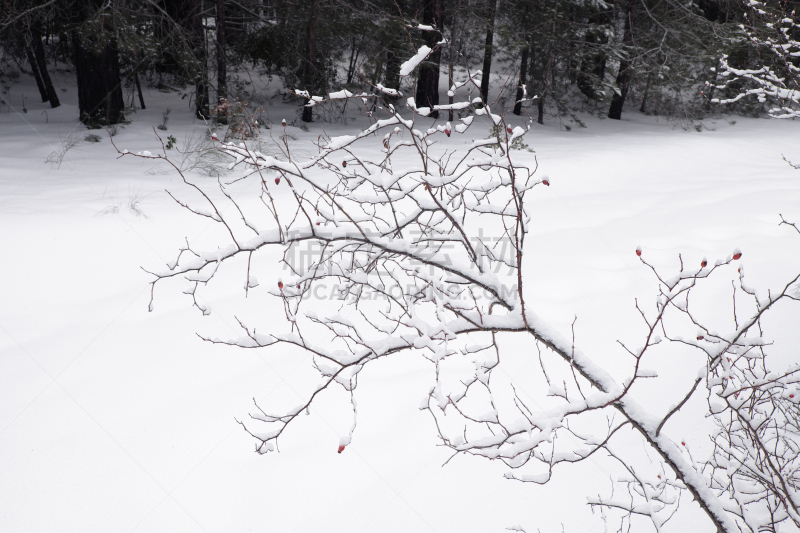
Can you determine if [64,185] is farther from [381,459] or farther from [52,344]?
[381,459]

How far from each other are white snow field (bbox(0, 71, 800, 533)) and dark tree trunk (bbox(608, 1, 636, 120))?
604 centimetres

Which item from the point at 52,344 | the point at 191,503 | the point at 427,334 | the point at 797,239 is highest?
the point at 427,334

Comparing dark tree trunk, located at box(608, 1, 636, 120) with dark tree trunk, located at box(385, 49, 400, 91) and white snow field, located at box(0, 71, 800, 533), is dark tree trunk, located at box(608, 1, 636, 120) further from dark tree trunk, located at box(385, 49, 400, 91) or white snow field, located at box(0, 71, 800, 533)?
white snow field, located at box(0, 71, 800, 533)

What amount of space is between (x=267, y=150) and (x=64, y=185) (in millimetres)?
2449

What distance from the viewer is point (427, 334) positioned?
150 cm

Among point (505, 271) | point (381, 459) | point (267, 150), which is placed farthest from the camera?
point (267, 150)

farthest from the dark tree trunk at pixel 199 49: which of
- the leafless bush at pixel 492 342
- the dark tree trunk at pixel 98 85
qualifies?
the leafless bush at pixel 492 342

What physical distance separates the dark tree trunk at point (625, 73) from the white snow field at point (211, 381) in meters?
6.04

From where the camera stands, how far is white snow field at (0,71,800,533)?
246 cm

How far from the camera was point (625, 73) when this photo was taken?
1101cm

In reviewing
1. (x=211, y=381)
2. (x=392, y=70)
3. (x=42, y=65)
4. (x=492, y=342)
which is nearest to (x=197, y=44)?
(x=392, y=70)

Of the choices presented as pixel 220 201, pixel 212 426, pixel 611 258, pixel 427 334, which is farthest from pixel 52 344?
pixel 611 258

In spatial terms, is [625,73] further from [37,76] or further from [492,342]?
[37,76]

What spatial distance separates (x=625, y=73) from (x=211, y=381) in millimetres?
11358
